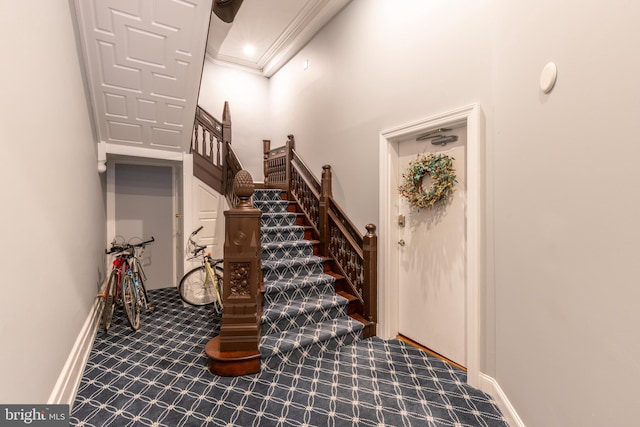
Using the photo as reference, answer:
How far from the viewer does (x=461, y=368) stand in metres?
2.39

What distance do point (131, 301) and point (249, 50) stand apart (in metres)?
4.43

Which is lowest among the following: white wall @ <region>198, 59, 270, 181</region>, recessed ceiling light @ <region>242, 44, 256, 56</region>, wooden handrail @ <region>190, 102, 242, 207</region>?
wooden handrail @ <region>190, 102, 242, 207</region>

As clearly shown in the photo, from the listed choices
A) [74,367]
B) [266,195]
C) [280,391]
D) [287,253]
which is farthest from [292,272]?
[74,367]

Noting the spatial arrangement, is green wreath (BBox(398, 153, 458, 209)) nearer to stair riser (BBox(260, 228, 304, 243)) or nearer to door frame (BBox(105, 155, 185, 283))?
stair riser (BBox(260, 228, 304, 243))

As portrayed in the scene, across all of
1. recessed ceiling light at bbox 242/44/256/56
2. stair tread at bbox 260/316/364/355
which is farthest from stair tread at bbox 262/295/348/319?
recessed ceiling light at bbox 242/44/256/56

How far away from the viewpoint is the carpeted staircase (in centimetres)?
252

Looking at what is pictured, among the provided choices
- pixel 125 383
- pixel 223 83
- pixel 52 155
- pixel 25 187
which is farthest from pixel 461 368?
pixel 223 83

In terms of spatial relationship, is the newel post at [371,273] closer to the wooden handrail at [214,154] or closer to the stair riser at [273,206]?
the stair riser at [273,206]

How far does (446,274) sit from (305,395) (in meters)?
1.51

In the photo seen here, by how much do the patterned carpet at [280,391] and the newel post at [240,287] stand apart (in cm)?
23

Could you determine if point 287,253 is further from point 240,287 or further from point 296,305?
point 240,287

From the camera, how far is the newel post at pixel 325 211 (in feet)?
11.9

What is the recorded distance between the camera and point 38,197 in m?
1.44

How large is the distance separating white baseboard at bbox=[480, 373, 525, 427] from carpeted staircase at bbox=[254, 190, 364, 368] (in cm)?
112
